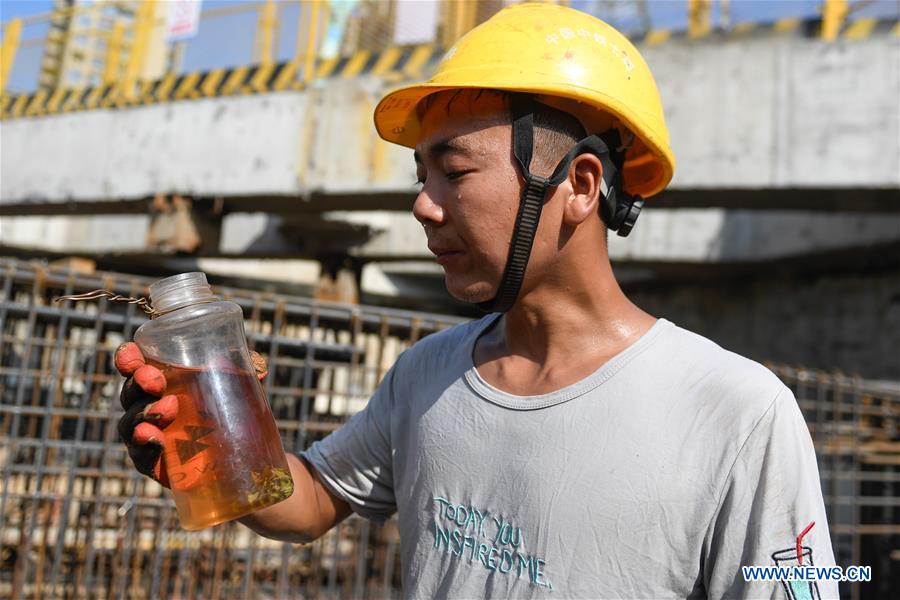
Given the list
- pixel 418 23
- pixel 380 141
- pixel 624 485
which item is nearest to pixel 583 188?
pixel 624 485

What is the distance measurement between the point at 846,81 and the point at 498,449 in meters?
6.17

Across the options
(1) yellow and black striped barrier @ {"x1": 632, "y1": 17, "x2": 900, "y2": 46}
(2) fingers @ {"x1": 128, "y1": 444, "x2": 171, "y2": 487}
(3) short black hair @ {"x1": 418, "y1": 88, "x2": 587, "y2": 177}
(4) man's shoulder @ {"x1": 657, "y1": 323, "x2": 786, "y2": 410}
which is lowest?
(2) fingers @ {"x1": 128, "y1": 444, "x2": 171, "y2": 487}

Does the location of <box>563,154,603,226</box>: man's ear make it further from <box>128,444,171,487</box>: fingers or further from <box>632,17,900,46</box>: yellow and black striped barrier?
<box>632,17,900,46</box>: yellow and black striped barrier

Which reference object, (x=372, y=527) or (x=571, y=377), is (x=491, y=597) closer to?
(x=571, y=377)

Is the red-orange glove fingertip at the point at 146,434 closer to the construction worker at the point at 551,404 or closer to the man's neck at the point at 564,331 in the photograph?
the construction worker at the point at 551,404

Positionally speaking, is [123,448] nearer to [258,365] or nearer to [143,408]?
[258,365]

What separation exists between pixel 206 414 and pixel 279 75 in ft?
25.1

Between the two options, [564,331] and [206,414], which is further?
[564,331]

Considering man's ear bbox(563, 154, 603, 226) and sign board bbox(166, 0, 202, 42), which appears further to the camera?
sign board bbox(166, 0, 202, 42)

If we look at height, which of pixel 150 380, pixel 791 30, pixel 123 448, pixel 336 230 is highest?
pixel 791 30

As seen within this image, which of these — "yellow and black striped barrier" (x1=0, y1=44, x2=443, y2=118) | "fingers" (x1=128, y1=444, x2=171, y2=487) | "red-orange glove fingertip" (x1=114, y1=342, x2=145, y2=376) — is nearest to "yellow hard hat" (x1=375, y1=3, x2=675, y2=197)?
"red-orange glove fingertip" (x1=114, y1=342, x2=145, y2=376)

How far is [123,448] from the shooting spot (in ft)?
12.9

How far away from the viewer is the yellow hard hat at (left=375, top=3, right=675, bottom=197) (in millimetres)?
1724

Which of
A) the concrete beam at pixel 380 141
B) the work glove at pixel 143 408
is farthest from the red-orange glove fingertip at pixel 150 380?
the concrete beam at pixel 380 141
